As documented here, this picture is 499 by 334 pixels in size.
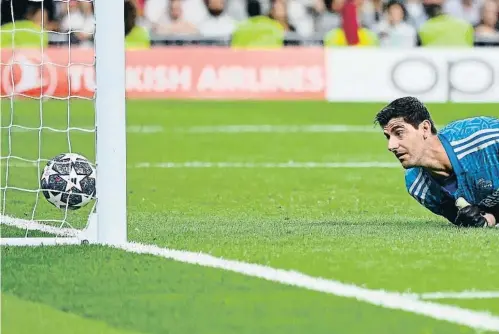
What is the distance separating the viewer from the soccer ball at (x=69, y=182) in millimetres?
8641

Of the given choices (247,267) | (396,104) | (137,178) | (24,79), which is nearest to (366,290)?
(247,267)

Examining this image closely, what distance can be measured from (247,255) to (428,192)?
62.4 inches

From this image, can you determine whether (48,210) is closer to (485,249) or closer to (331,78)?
(485,249)

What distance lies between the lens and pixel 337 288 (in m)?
6.32

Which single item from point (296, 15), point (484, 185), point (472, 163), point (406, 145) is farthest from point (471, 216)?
point (296, 15)

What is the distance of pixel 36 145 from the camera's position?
50.2 ft

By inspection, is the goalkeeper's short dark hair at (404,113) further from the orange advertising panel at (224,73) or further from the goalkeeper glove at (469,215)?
the orange advertising panel at (224,73)

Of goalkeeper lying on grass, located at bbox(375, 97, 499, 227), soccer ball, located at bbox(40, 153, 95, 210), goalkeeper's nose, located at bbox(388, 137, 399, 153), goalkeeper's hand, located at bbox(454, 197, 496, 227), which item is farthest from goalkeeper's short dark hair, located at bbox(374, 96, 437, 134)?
soccer ball, located at bbox(40, 153, 95, 210)

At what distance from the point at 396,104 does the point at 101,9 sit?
1.84 metres

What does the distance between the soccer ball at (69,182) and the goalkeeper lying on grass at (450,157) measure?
192cm

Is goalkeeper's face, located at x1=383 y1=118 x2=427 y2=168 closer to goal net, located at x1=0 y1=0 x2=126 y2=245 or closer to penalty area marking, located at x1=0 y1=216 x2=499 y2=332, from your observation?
penalty area marking, located at x1=0 y1=216 x2=499 y2=332

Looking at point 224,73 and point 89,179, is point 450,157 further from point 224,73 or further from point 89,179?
point 224,73

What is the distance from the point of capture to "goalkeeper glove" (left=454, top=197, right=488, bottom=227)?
825 cm

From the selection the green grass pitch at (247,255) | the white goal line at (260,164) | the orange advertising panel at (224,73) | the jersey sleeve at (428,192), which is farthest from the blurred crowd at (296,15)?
the jersey sleeve at (428,192)
